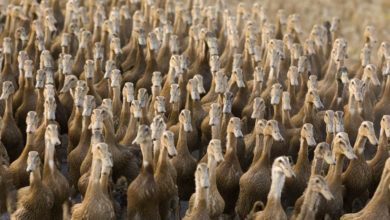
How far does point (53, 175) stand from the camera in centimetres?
779

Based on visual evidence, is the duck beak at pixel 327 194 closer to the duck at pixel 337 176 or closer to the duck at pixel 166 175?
the duck at pixel 337 176

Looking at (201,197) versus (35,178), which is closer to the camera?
(201,197)

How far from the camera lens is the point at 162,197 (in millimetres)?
7824

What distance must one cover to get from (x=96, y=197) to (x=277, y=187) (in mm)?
1745

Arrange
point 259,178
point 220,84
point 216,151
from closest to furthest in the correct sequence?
1. point 216,151
2. point 259,178
3. point 220,84

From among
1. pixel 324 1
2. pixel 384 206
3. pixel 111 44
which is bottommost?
pixel 384 206

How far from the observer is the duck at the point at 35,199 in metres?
7.55

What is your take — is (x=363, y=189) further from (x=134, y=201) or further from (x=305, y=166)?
(x=134, y=201)

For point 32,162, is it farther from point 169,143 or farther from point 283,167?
point 283,167

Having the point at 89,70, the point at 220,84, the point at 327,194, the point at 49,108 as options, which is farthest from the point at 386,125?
the point at 49,108

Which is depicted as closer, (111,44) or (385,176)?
(385,176)

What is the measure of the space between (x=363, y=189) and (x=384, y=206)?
78cm

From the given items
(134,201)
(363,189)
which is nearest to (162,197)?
(134,201)

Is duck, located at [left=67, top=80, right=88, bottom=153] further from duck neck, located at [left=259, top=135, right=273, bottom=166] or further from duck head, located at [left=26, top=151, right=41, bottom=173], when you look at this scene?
duck neck, located at [left=259, top=135, right=273, bottom=166]
